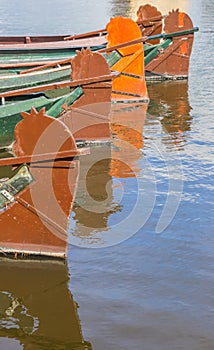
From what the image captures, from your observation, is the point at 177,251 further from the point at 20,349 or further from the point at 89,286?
the point at 20,349

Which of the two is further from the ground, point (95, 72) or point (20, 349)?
point (95, 72)

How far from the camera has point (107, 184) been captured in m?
9.95

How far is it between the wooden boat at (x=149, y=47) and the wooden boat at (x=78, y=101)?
3176 mm

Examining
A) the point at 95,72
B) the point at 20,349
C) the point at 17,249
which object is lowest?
the point at 20,349

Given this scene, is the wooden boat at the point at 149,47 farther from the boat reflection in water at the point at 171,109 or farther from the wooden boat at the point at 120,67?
the boat reflection in water at the point at 171,109

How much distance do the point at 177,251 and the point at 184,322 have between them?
157cm

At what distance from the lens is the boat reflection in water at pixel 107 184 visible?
834 cm

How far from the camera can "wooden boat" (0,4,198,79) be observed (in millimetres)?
15281

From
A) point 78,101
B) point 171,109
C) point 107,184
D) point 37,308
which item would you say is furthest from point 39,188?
point 171,109

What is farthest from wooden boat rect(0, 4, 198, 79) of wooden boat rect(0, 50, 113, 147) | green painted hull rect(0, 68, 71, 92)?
wooden boat rect(0, 50, 113, 147)

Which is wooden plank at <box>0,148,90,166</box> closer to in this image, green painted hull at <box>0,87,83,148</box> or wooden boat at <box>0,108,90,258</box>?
wooden boat at <box>0,108,90,258</box>

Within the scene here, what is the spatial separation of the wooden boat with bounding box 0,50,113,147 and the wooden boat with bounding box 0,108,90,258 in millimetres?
3533

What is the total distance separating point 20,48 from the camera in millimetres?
15484

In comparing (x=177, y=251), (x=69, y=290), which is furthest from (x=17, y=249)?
(x=177, y=251)
